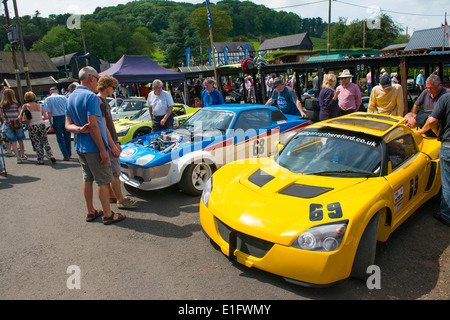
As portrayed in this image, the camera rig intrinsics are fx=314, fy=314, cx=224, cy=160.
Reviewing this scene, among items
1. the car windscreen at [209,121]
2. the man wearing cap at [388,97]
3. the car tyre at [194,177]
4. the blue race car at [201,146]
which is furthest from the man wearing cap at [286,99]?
the car tyre at [194,177]

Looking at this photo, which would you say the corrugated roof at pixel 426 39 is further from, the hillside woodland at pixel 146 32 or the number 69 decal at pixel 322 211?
the number 69 decal at pixel 322 211

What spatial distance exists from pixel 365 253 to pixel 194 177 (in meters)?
2.97

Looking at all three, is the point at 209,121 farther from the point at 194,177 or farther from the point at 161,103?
the point at 161,103

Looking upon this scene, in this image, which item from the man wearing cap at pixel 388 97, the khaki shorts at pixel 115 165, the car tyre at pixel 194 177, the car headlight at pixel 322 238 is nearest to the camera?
the car headlight at pixel 322 238

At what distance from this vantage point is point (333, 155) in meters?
3.56

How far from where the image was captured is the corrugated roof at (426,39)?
103 feet

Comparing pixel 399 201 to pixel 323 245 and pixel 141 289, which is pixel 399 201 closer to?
pixel 323 245

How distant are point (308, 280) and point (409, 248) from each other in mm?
1564

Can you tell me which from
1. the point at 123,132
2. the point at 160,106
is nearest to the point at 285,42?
the point at 123,132

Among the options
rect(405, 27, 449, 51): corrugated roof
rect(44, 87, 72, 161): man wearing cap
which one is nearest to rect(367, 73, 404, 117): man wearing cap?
rect(44, 87, 72, 161): man wearing cap

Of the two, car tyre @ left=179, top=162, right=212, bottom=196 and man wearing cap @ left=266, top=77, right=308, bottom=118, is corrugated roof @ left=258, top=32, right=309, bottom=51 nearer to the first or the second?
man wearing cap @ left=266, top=77, right=308, bottom=118

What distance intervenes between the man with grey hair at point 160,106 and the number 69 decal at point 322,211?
4741 millimetres

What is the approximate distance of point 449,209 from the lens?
3.79m
